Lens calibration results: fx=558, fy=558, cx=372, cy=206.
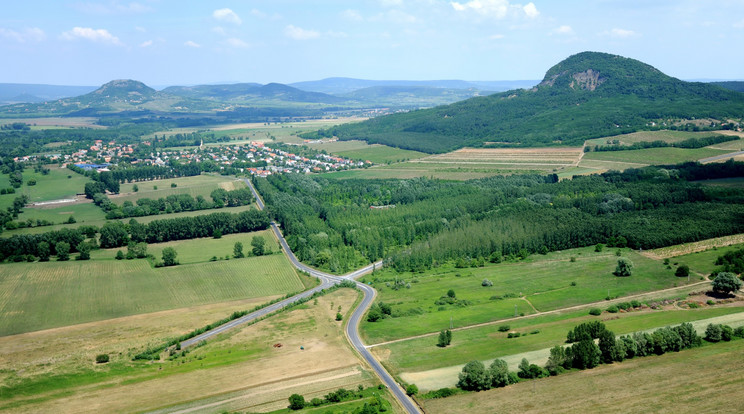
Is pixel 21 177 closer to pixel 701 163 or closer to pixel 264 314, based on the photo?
pixel 264 314

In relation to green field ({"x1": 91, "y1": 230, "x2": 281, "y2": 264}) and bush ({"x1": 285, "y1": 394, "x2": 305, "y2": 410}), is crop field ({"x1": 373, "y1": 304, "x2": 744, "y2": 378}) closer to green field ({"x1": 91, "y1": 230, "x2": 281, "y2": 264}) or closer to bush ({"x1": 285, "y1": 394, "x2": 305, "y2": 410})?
bush ({"x1": 285, "y1": 394, "x2": 305, "y2": 410})

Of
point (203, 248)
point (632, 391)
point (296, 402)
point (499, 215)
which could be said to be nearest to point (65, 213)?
point (203, 248)

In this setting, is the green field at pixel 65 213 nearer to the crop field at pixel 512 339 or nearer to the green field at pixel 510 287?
the green field at pixel 510 287

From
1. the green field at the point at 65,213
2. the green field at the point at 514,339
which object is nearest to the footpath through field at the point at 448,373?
the green field at the point at 514,339

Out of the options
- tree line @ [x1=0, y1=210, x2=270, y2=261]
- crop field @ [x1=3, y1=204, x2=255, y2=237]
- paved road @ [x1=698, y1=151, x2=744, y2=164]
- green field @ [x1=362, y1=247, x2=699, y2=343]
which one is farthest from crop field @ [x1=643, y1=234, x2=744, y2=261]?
crop field @ [x1=3, y1=204, x2=255, y2=237]

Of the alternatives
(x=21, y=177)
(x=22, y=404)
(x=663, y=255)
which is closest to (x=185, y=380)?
(x=22, y=404)
